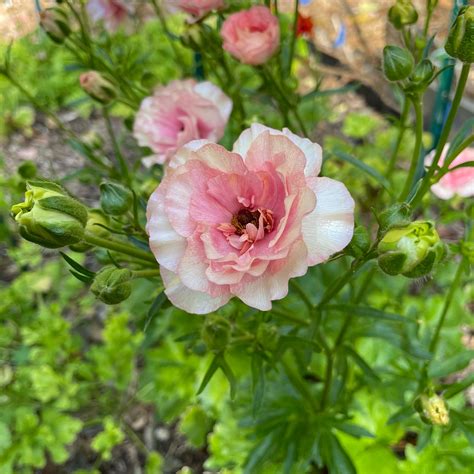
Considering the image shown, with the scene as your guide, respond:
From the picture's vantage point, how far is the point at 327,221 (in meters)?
0.54

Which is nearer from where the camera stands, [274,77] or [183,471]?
[274,77]

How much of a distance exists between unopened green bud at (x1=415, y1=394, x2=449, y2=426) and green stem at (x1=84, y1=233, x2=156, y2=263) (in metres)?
0.42

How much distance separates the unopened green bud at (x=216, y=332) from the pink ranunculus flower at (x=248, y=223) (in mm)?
156

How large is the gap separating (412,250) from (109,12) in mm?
810

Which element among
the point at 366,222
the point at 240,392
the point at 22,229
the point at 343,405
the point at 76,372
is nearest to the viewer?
the point at 22,229

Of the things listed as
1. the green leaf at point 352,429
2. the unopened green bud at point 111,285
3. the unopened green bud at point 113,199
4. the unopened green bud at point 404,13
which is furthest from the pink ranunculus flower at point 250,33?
the green leaf at point 352,429

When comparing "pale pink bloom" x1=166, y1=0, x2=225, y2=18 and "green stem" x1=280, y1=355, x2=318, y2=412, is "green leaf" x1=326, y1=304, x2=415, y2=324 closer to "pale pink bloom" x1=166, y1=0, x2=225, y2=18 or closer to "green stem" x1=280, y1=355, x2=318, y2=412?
"green stem" x1=280, y1=355, x2=318, y2=412

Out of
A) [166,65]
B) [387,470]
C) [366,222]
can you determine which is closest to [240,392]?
[387,470]

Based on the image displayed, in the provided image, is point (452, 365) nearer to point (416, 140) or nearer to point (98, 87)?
point (416, 140)

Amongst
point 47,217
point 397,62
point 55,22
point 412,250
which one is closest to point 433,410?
→ point 412,250

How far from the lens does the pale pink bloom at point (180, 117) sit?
2.71 ft

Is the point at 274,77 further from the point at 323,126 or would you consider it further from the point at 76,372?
the point at 323,126

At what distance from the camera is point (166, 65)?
6.58 ft

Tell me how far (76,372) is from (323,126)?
1359mm
